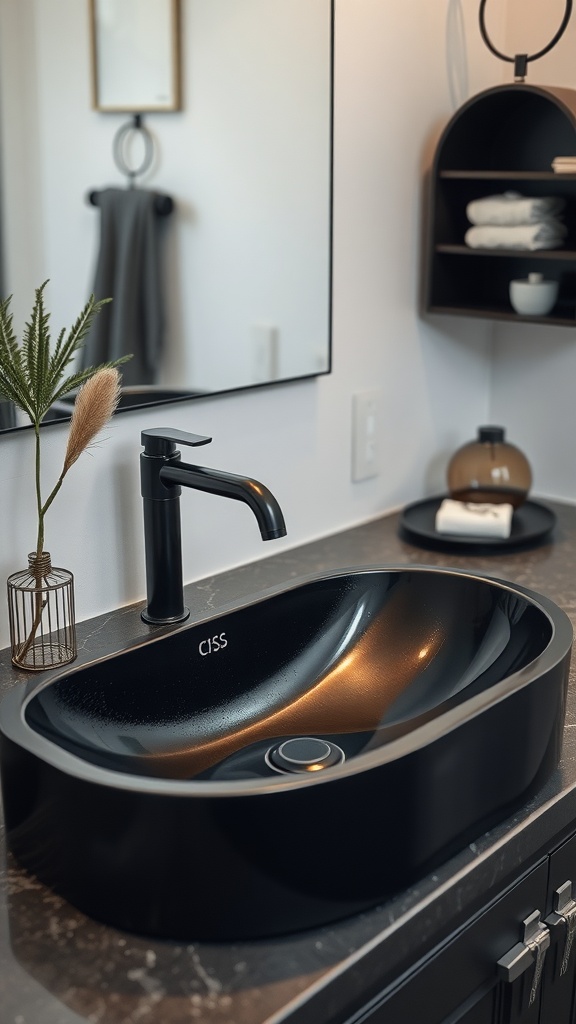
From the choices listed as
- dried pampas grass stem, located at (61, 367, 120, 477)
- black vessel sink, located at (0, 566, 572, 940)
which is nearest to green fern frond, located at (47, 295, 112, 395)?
dried pampas grass stem, located at (61, 367, 120, 477)

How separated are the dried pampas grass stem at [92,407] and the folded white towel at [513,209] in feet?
2.53

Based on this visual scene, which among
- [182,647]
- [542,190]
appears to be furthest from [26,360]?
[542,190]

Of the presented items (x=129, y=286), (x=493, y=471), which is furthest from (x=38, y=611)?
(x=493, y=471)

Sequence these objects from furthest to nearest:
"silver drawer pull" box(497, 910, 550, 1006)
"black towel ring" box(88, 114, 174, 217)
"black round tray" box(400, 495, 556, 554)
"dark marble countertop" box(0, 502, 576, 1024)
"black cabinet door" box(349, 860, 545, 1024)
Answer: "black round tray" box(400, 495, 556, 554) → "black towel ring" box(88, 114, 174, 217) → "silver drawer pull" box(497, 910, 550, 1006) → "black cabinet door" box(349, 860, 545, 1024) → "dark marble countertop" box(0, 502, 576, 1024)

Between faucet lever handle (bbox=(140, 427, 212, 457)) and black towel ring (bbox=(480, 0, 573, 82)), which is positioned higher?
black towel ring (bbox=(480, 0, 573, 82))

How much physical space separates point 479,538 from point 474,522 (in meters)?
0.03

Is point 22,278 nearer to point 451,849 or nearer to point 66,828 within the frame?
point 66,828

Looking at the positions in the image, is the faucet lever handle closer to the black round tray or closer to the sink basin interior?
the sink basin interior

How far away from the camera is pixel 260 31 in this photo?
141cm

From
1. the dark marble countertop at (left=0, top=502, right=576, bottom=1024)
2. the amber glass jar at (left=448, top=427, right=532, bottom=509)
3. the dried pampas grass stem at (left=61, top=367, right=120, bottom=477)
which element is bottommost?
the dark marble countertop at (left=0, top=502, right=576, bottom=1024)

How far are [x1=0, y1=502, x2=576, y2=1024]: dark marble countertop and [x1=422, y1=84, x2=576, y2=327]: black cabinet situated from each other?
3.10ft

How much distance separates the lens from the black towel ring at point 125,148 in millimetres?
1275

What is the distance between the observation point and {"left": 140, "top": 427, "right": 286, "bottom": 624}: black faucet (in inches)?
46.4

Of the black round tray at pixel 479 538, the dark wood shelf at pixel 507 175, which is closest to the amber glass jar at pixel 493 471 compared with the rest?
the black round tray at pixel 479 538
